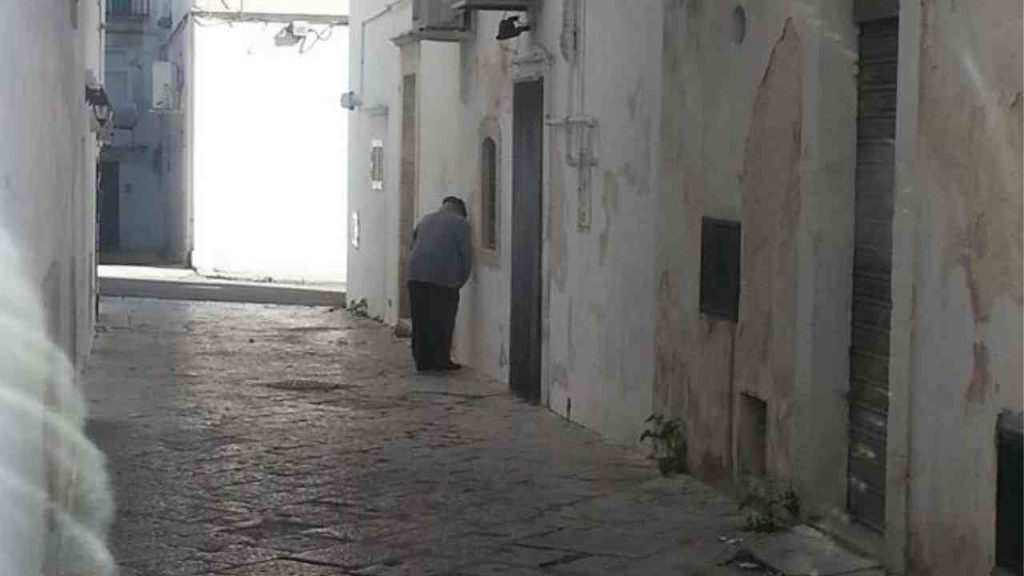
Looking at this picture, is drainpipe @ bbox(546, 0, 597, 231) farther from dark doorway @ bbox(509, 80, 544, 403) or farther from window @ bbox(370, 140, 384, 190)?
window @ bbox(370, 140, 384, 190)

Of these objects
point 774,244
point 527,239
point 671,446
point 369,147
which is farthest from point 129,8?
point 774,244

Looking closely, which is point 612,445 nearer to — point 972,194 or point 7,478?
point 972,194

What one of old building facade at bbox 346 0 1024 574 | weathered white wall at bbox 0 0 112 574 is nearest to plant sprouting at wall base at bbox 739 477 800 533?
old building facade at bbox 346 0 1024 574

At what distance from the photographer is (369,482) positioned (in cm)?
1005

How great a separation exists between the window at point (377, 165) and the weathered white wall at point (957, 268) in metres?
13.9

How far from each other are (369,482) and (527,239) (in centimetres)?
410

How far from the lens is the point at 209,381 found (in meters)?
14.9

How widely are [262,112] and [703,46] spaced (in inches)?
785

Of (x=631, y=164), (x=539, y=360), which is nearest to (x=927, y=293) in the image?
(x=631, y=164)

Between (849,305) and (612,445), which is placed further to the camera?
(612,445)

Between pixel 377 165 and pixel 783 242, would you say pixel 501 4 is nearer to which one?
pixel 783 242

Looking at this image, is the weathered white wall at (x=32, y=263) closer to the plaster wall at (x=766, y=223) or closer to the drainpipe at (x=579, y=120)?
the plaster wall at (x=766, y=223)

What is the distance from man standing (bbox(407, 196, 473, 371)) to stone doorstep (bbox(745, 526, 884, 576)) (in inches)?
300

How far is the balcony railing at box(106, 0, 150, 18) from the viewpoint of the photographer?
135 feet
